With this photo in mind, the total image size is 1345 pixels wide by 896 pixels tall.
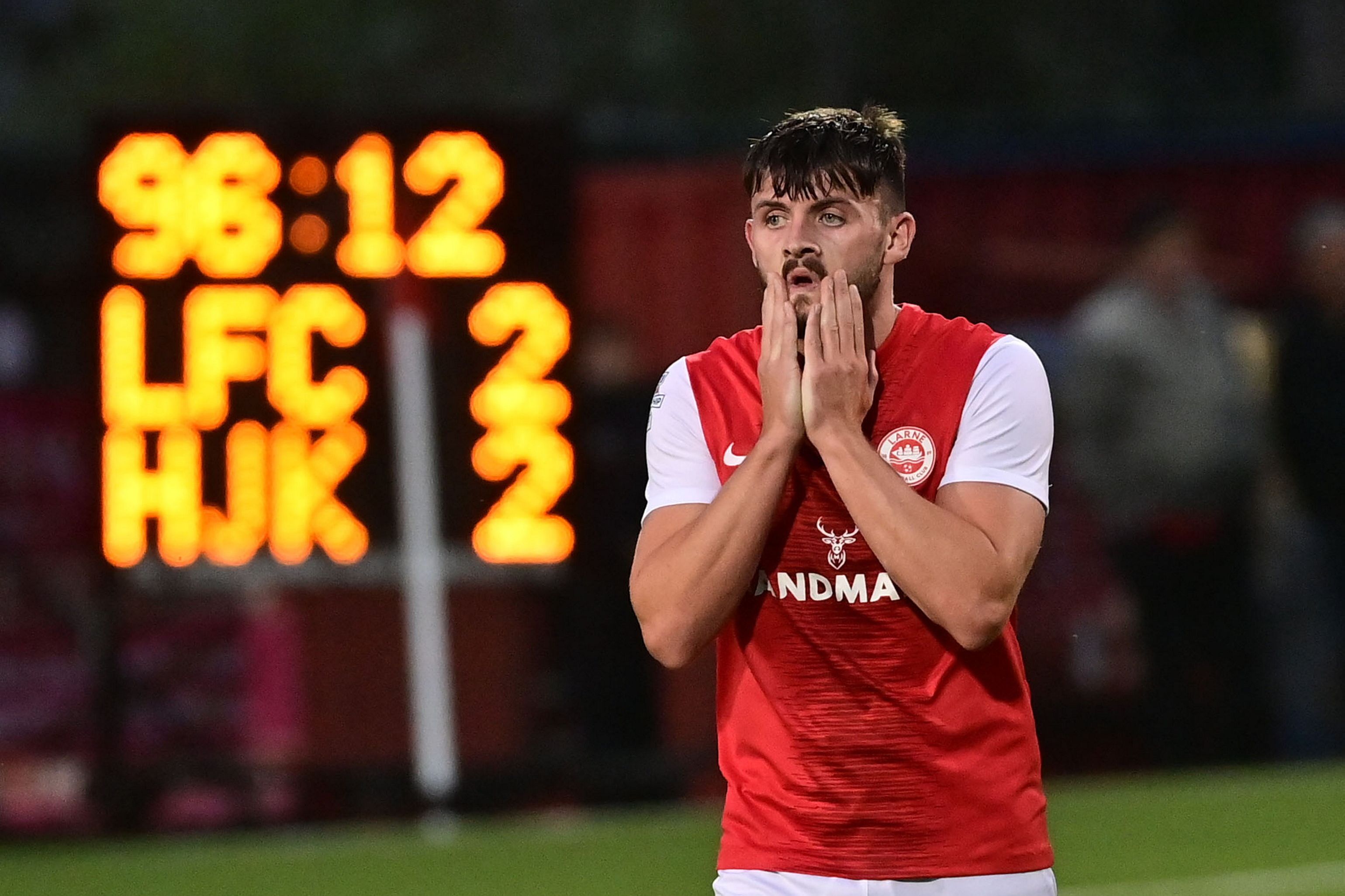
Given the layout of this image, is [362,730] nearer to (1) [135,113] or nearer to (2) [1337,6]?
(1) [135,113]

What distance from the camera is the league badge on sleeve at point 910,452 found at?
340cm

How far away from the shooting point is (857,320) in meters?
3.37

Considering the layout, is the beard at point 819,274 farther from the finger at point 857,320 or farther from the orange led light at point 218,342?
the orange led light at point 218,342

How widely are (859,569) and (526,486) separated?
5.38 metres

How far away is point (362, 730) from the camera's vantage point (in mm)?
10336

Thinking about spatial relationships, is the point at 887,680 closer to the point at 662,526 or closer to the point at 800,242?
the point at 662,526

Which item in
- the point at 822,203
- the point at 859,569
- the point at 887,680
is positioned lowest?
the point at 887,680

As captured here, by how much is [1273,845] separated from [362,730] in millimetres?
A: 3938

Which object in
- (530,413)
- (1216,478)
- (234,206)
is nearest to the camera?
(234,206)

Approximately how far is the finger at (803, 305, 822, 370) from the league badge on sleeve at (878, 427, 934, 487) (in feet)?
0.54

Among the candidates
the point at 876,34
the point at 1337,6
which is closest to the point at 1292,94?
the point at 1337,6

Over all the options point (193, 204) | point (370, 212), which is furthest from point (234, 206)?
point (370, 212)

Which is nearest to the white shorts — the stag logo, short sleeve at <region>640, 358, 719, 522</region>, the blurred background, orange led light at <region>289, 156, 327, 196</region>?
the stag logo

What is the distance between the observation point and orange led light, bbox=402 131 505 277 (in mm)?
8609
